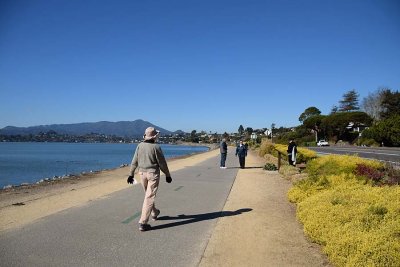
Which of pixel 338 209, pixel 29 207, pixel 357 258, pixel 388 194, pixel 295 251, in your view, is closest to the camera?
pixel 357 258

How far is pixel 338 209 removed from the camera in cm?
692

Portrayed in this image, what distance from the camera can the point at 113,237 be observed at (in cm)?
683

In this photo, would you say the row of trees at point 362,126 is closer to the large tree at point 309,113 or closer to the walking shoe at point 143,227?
the large tree at point 309,113

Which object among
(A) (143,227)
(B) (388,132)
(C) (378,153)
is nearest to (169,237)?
(A) (143,227)

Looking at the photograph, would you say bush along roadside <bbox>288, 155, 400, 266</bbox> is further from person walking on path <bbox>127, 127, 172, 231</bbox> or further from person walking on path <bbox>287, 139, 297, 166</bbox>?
person walking on path <bbox>287, 139, 297, 166</bbox>

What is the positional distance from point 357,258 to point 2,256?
473 cm

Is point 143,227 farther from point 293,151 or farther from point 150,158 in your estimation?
point 293,151

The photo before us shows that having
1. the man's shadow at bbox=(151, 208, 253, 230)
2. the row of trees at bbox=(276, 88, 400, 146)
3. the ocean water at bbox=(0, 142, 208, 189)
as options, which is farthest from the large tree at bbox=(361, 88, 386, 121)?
the man's shadow at bbox=(151, 208, 253, 230)

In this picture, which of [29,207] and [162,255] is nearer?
[162,255]

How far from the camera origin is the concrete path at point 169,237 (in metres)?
5.74

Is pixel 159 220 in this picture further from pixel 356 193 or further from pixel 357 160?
pixel 357 160

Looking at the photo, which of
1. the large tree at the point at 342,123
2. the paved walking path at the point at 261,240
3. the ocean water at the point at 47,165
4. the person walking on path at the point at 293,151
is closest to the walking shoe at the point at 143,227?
the paved walking path at the point at 261,240

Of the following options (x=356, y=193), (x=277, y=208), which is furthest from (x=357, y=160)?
(x=356, y=193)

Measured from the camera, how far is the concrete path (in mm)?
5738
